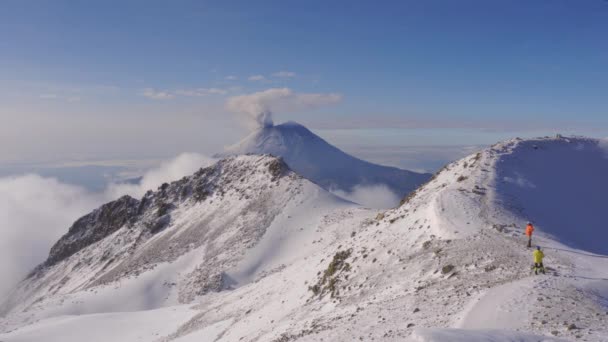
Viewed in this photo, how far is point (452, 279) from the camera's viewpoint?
20.0 metres

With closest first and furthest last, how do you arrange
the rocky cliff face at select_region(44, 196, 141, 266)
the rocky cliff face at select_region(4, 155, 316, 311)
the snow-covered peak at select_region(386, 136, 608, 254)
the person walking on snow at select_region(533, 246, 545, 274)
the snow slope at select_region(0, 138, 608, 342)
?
the snow slope at select_region(0, 138, 608, 342), the person walking on snow at select_region(533, 246, 545, 274), the snow-covered peak at select_region(386, 136, 608, 254), the rocky cliff face at select_region(4, 155, 316, 311), the rocky cliff face at select_region(44, 196, 141, 266)

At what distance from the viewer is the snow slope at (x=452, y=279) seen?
577 inches

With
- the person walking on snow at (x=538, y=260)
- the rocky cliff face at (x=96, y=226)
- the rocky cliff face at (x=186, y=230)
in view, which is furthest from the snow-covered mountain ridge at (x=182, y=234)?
the person walking on snow at (x=538, y=260)

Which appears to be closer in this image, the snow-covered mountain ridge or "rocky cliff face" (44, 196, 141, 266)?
the snow-covered mountain ridge

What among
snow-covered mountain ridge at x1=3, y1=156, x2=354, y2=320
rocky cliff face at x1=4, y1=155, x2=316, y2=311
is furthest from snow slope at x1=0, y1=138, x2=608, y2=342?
rocky cliff face at x1=4, y1=155, x2=316, y2=311

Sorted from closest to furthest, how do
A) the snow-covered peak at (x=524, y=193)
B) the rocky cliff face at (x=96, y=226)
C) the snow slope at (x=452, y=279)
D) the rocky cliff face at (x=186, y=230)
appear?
the snow slope at (x=452, y=279)
the snow-covered peak at (x=524, y=193)
the rocky cliff face at (x=186, y=230)
the rocky cliff face at (x=96, y=226)

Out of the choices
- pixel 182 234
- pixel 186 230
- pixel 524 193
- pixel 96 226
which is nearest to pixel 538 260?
pixel 524 193

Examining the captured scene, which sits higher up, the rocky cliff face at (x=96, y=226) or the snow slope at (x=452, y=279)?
the snow slope at (x=452, y=279)

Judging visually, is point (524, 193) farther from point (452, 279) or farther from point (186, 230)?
point (186, 230)

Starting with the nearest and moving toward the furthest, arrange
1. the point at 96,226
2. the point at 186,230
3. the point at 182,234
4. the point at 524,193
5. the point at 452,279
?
the point at 452,279 < the point at 524,193 < the point at 182,234 < the point at 186,230 < the point at 96,226

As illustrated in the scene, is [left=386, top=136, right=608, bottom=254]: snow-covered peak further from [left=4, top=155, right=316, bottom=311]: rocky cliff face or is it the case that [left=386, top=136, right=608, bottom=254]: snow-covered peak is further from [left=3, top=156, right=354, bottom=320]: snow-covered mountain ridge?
[left=4, top=155, right=316, bottom=311]: rocky cliff face

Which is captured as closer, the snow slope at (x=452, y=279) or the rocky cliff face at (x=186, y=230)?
the snow slope at (x=452, y=279)

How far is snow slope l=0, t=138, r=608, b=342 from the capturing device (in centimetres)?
1466

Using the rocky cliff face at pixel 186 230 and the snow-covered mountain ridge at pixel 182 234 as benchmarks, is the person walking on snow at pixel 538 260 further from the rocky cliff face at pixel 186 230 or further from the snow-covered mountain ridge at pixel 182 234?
the rocky cliff face at pixel 186 230
